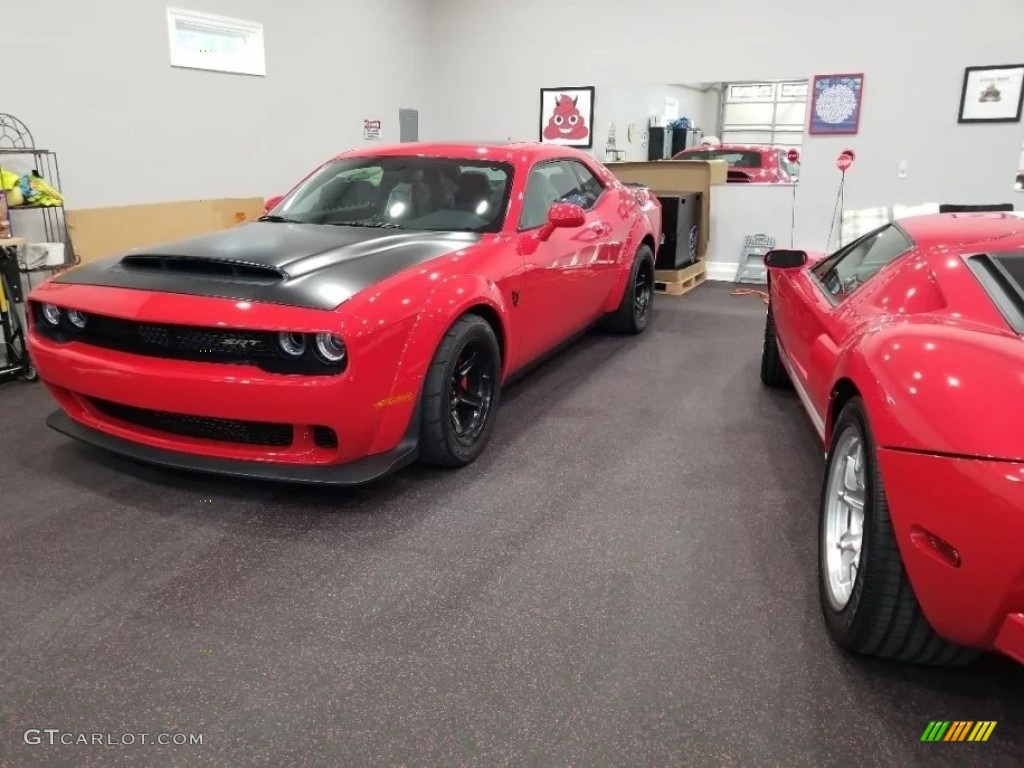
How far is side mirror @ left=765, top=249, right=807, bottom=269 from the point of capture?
337 centimetres

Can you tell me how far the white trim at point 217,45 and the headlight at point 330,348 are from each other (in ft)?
15.8

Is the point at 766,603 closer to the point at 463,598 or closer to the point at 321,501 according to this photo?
the point at 463,598

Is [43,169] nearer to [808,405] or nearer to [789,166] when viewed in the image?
[808,405]

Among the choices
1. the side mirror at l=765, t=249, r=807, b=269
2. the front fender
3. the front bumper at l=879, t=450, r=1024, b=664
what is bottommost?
the front bumper at l=879, t=450, r=1024, b=664

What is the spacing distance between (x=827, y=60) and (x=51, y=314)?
283 inches

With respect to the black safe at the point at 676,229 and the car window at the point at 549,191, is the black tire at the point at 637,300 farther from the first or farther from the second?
the black safe at the point at 676,229

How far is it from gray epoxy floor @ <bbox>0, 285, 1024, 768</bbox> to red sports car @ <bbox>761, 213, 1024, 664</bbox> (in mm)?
232

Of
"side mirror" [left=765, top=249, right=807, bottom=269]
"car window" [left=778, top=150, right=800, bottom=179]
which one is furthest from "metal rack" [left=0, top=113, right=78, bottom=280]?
"car window" [left=778, top=150, right=800, bottom=179]

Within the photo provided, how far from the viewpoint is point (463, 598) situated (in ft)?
7.07

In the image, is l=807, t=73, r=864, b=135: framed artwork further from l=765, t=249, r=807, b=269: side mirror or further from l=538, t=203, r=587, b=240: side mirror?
l=538, t=203, r=587, b=240: side mirror

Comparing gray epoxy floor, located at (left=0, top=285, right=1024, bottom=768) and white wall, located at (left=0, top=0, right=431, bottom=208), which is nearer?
gray epoxy floor, located at (left=0, top=285, right=1024, bottom=768)

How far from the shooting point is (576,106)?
8.49 metres

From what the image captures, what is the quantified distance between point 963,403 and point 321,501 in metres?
2.07

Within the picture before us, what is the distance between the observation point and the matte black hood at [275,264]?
8.25 feet
